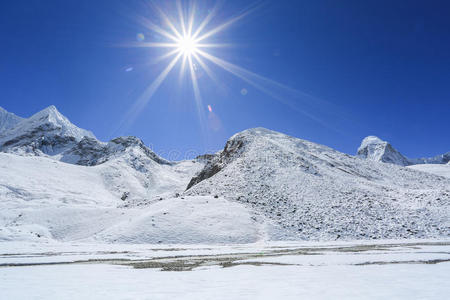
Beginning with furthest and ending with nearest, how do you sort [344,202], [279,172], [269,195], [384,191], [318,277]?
[279,172] → [384,191] → [269,195] → [344,202] → [318,277]

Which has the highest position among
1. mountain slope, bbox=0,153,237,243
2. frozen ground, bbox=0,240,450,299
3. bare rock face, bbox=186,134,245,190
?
bare rock face, bbox=186,134,245,190

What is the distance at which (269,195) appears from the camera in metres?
37.1

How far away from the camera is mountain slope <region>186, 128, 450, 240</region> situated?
2870 cm

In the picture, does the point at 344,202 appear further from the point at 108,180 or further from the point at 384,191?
the point at 108,180

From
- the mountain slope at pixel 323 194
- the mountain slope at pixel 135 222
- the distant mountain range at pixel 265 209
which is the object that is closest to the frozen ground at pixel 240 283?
the mountain slope at pixel 135 222

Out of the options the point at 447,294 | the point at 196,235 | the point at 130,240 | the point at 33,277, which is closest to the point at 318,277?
the point at 447,294

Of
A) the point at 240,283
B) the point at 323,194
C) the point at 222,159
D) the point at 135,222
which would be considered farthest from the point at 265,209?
the point at 240,283

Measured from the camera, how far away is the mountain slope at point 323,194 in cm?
2870

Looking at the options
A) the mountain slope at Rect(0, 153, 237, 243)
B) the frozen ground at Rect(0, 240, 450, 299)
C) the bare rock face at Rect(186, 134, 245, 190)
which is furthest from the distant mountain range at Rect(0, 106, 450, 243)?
the frozen ground at Rect(0, 240, 450, 299)

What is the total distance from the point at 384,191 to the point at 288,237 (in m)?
21.2

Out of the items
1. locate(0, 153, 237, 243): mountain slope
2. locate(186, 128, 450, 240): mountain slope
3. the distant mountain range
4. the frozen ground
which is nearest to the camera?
the frozen ground

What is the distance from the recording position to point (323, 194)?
36.5 meters

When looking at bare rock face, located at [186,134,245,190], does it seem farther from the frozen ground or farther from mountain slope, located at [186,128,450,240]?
the frozen ground

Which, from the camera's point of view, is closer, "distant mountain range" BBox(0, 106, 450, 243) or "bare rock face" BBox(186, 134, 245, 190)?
"distant mountain range" BBox(0, 106, 450, 243)
